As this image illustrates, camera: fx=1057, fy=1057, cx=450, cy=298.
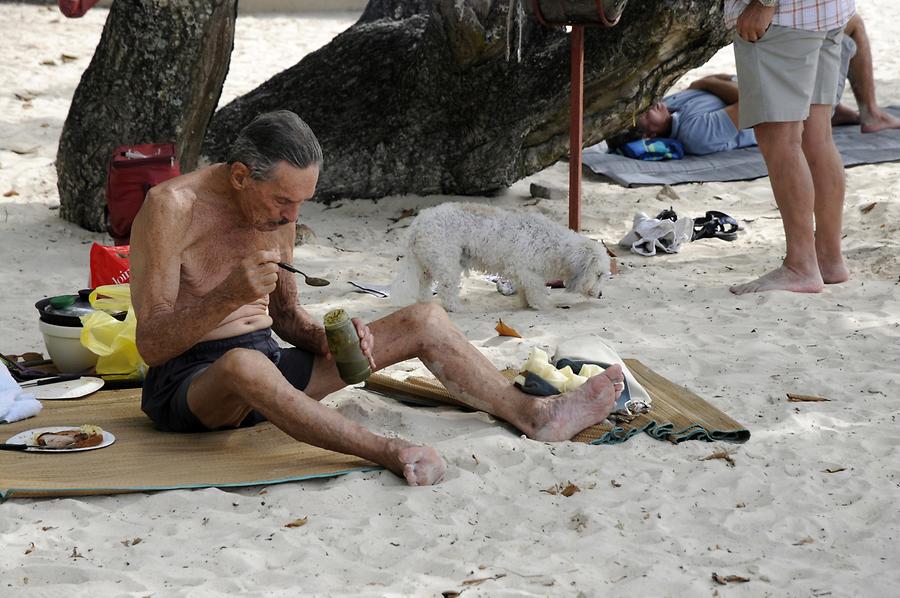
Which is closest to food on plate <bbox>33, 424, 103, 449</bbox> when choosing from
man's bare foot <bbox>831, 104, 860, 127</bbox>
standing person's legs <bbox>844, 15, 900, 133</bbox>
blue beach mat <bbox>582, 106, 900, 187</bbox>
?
blue beach mat <bbox>582, 106, 900, 187</bbox>

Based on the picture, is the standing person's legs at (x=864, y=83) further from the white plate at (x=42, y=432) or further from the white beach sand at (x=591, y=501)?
the white plate at (x=42, y=432)

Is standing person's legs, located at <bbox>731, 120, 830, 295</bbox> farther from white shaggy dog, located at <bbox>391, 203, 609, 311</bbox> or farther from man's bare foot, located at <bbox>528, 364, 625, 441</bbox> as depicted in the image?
man's bare foot, located at <bbox>528, 364, 625, 441</bbox>

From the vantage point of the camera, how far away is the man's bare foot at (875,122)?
8359 mm

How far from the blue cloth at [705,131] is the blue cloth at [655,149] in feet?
0.27

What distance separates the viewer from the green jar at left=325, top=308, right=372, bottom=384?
3283mm

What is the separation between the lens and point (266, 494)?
320 centimetres

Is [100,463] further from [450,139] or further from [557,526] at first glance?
[450,139]

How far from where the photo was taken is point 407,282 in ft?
17.5

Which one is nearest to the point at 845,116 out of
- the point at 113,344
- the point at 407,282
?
the point at 407,282

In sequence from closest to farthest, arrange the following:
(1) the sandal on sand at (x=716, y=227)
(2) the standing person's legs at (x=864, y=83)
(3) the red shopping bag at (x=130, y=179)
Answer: (3) the red shopping bag at (x=130, y=179) → (1) the sandal on sand at (x=716, y=227) → (2) the standing person's legs at (x=864, y=83)

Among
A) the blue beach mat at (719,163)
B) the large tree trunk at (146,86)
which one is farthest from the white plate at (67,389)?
the blue beach mat at (719,163)

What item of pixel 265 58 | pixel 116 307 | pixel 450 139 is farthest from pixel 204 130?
pixel 265 58

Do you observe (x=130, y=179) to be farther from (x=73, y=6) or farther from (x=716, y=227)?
(x=716, y=227)

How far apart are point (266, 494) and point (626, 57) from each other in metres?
4.41
